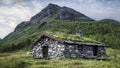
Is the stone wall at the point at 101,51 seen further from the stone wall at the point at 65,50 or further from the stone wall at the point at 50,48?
the stone wall at the point at 50,48

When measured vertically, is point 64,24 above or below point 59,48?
above

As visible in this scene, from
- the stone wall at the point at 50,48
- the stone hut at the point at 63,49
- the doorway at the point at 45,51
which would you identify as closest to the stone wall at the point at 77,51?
the stone hut at the point at 63,49

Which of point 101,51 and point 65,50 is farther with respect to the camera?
point 101,51

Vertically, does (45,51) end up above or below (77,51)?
above

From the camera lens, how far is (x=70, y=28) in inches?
6344

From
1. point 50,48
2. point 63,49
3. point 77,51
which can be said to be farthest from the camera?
point 50,48

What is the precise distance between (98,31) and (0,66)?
373ft

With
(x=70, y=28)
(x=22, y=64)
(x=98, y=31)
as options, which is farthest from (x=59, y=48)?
(x=70, y=28)

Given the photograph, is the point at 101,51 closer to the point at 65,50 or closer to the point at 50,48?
→ the point at 65,50

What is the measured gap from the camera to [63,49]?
37.2 metres

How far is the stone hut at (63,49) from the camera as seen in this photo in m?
37.4

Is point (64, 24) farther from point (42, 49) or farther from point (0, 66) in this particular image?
point (0, 66)

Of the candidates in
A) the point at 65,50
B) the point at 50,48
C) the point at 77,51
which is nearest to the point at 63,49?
the point at 65,50

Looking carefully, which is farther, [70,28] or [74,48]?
[70,28]
